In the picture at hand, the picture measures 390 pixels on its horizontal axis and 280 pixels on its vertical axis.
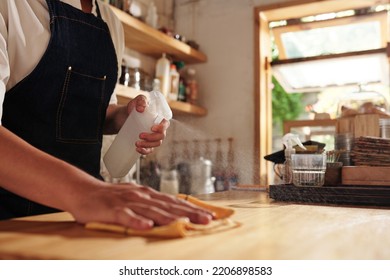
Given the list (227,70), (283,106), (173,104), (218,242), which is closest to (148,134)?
(218,242)

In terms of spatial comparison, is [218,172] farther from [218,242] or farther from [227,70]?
[218,242]

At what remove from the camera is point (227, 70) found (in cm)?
289

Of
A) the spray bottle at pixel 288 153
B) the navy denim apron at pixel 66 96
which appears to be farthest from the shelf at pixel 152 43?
the spray bottle at pixel 288 153

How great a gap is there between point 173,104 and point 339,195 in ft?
5.17

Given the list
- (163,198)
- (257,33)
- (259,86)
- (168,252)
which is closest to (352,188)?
(163,198)

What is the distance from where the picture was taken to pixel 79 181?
0.63 m

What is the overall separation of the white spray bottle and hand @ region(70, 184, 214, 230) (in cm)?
49

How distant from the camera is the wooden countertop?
0.49 metres

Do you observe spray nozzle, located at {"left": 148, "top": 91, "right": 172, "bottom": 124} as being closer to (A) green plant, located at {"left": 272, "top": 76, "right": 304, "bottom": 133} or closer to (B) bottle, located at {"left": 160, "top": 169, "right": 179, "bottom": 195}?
(B) bottle, located at {"left": 160, "top": 169, "right": 179, "bottom": 195}

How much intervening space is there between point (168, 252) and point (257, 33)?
252 cm

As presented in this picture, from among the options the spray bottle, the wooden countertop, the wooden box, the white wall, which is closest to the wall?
the white wall

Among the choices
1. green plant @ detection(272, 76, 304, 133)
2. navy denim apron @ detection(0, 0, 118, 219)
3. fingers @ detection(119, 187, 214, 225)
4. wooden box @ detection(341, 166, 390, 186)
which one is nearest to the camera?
fingers @ detection(119, 187, 214, 225)

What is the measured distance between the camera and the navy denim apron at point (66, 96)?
1045 mm
